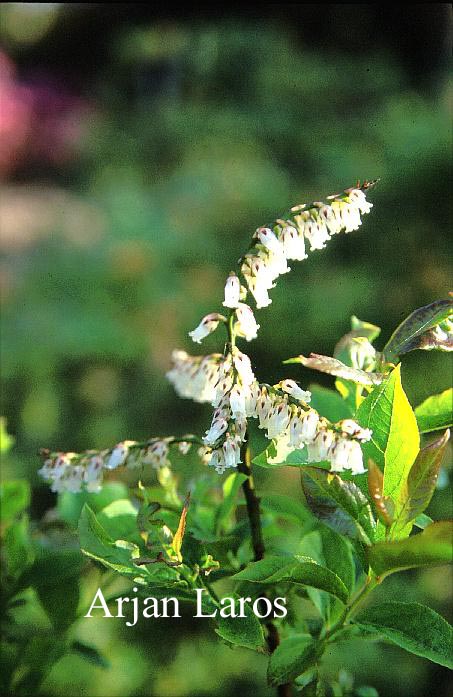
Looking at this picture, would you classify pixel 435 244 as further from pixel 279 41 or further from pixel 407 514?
pixel 407 514

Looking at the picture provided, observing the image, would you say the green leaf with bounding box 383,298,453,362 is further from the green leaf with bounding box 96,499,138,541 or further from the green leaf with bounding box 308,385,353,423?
the green leaf with bounding box 96,499,138,541

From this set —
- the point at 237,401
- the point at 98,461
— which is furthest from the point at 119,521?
the point at 237,401

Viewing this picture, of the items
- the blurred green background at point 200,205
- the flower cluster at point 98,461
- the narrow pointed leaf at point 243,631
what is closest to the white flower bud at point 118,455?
the flower cluster at point 98,461

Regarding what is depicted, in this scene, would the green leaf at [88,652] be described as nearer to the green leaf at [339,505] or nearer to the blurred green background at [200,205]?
the green leaf at [339,505]

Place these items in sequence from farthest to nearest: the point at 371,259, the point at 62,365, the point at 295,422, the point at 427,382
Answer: the point at 62,365 < the point at 371,259 < the point at 427,382 < the point at 295,422

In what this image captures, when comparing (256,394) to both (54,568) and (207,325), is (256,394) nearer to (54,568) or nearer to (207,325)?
(207,325)

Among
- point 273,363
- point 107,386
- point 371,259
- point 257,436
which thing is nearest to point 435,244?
point 371,259
